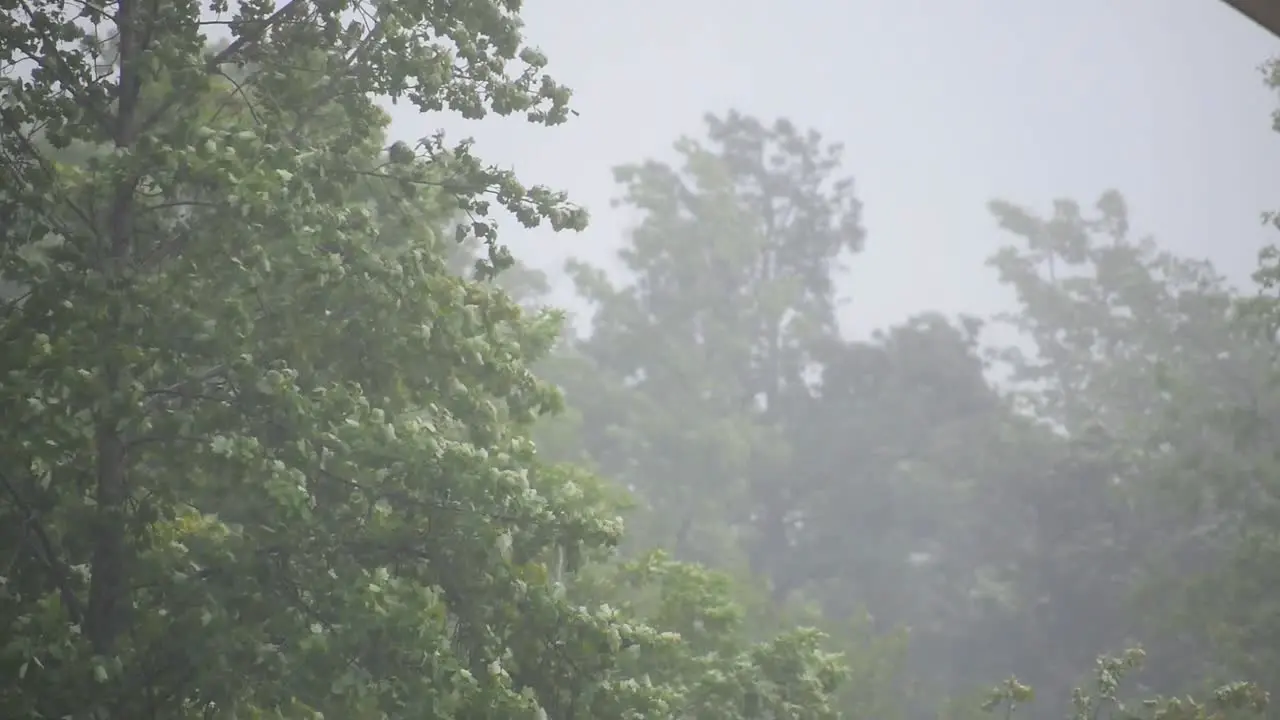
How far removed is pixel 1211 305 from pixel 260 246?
1149 inches

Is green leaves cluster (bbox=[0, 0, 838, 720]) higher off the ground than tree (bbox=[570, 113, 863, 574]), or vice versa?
tree (bbox=[570, 113, 863, 574])

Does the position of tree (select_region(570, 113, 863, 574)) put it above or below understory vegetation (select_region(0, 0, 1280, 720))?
above

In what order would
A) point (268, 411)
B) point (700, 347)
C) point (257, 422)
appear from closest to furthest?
point (268, 411), point (257, 422), point (700, 347)

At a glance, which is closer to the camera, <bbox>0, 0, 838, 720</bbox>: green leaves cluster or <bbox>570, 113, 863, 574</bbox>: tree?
<bbox>0, 0, 838, 720</bbox>: green leaves cluster

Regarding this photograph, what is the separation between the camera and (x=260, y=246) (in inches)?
284

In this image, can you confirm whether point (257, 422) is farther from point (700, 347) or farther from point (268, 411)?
point (700, 347)

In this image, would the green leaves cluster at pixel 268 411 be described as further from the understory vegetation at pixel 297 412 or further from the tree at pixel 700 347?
the tree at pixel 700 347

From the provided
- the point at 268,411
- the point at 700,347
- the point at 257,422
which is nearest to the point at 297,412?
the point at 268,411

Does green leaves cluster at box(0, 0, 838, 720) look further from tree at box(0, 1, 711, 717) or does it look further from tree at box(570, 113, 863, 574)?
tree at box(570, 113, 863, 574)

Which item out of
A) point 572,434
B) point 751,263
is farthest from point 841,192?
point 572,434

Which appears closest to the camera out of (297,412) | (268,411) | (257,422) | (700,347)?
(297,412)

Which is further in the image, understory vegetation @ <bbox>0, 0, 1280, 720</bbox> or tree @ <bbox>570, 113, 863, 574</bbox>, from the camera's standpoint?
tree @ <bbox>570, 113, 863, 574</bbox>

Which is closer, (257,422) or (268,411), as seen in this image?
(268,411)

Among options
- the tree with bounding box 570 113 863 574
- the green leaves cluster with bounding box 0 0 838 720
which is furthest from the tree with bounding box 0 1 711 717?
the tree with bounding box 570 113 863 574
